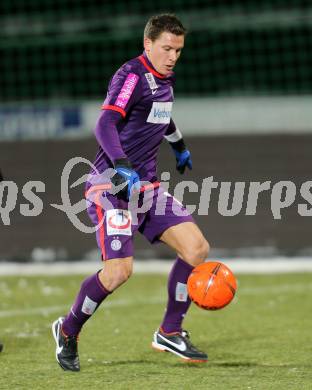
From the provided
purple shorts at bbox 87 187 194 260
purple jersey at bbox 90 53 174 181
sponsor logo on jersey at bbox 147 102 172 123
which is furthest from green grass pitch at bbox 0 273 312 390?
sponsor logo on jersey at bbox 147 102 172 123

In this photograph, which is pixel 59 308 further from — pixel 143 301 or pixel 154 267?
pixel 154 267

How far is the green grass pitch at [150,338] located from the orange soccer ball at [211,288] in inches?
15.5

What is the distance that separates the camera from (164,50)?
573 cm

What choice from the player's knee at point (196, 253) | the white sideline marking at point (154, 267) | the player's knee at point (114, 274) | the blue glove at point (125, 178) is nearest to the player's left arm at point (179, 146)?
the player's knee at point (196, 253)

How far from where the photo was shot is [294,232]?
37.6 ft

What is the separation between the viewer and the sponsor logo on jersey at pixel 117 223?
18.5ft

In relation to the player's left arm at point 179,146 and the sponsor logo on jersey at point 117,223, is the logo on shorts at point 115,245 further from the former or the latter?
the player's left arm at point 179,146

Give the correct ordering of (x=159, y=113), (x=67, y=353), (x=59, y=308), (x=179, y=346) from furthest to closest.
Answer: (x=59, y=308) < (x=179, y=346) < (x=159, y=113) < (x=67, y=353)

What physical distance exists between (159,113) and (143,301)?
3460 millimetres

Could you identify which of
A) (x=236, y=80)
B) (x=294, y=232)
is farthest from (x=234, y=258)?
(x=236, y=80)

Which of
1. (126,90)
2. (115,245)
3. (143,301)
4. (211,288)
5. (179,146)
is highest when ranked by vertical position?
(126,90)

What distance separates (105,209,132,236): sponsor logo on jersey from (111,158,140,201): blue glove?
0.77 ft

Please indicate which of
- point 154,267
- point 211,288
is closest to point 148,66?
point 211,288

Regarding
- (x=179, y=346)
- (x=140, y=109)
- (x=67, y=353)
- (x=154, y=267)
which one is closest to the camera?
(x=67, y=353)
